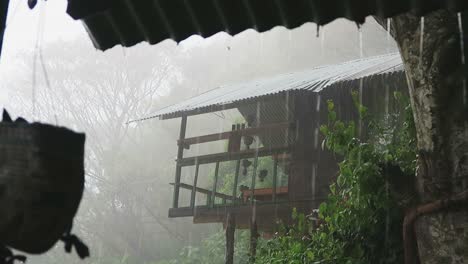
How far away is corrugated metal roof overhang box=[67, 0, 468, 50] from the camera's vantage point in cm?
224

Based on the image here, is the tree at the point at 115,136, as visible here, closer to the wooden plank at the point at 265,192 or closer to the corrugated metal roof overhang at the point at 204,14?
the wooden plank at the point at 265,192

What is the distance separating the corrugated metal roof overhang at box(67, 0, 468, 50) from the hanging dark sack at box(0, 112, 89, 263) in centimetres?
98

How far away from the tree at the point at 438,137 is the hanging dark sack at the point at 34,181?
250 centimetres

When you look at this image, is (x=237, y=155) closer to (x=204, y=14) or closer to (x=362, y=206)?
(x=362, y=206)

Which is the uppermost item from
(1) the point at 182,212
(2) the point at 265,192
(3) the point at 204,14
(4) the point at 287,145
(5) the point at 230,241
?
(4) the point at 287,145

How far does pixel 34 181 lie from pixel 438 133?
2728 millimetres

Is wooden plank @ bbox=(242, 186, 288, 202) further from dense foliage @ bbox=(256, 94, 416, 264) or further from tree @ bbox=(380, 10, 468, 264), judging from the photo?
tree @ bbox=(380, 10, 468, 264)

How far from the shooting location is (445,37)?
343 cm

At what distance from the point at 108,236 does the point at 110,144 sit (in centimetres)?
665

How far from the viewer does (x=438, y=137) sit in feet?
11.5

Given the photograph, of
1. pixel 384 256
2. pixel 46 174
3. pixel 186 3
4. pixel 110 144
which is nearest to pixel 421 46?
pixel 186 3

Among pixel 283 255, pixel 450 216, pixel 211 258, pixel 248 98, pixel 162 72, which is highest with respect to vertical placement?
pixel 162 72

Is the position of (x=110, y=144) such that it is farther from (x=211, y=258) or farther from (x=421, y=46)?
(x=421, y=46)

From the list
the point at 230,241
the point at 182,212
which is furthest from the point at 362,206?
the point at 182,212
